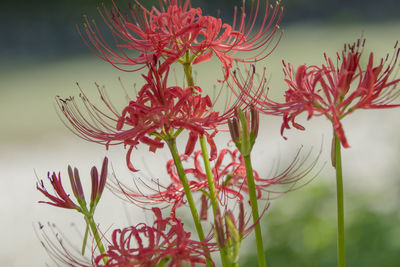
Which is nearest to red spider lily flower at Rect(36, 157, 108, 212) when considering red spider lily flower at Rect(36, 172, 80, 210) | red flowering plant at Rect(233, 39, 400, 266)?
red spider lily flower at Rect(36, 172, 80, 210)

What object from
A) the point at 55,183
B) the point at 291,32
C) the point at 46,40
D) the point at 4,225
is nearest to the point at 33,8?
the point at 46,40

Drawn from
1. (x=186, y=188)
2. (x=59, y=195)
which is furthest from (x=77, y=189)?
(x=186, y=188)

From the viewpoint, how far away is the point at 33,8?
7496mm

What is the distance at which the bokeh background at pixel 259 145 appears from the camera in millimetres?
1616

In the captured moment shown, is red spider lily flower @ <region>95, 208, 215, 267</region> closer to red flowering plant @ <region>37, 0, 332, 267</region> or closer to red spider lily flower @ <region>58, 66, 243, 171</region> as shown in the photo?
red flowering plant @ <region>37, 0, 332, 267</region>

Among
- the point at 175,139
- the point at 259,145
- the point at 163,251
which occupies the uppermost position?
the point at 175,139

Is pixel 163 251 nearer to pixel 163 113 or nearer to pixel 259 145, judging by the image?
pixel 163 113

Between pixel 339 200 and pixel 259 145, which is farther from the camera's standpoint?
pixel 259 145

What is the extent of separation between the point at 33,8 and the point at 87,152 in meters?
4.67

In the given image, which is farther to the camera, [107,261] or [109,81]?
[109,81]

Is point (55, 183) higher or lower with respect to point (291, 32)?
lower

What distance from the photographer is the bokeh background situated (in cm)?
162

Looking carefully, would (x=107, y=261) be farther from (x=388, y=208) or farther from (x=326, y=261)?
(x=388, y=208)

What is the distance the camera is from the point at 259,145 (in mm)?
3281
